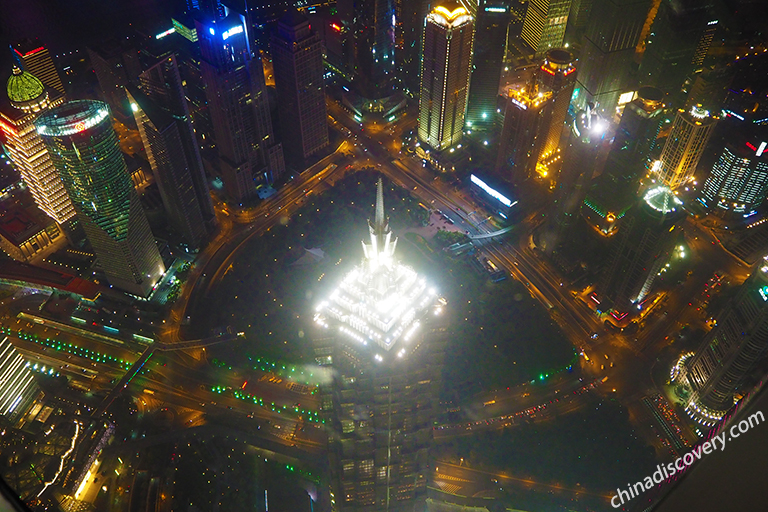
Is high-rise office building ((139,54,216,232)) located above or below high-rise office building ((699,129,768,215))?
above

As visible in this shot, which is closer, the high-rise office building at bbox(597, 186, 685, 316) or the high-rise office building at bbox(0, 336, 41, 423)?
the high-rise office building at bbox(0, 336, 41, 423)

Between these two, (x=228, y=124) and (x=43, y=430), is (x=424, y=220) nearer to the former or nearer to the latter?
(x=228, y=124)

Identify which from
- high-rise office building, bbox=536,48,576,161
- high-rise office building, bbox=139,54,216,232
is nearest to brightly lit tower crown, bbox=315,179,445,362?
high-rise office building, bbox=139,54,216,232

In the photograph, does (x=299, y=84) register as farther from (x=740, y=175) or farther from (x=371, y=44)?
(x=740, y=175)

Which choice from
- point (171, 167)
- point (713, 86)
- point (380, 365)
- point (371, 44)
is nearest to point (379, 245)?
point (380, 365)

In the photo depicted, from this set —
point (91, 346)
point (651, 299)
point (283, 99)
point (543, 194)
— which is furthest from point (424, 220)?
point (91, 346)

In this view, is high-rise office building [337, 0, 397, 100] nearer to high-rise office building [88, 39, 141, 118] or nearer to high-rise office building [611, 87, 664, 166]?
high-rise office building [88, 39, 141, 118]
